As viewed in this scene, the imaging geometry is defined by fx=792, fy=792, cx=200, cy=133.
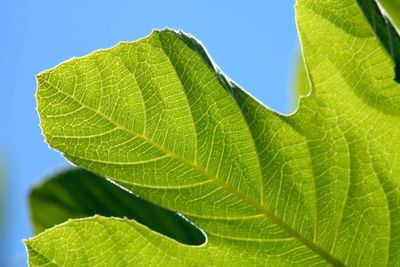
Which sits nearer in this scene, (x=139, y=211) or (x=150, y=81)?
(x=150, y=81)

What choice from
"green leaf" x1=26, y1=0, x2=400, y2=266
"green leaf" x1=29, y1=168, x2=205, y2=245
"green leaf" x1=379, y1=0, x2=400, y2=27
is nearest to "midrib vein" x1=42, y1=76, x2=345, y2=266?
"green leaf" x1=26, y1=0, x2=400, y2=266

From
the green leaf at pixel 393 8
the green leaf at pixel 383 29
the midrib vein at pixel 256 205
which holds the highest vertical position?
the green leaf at pixel 393 8

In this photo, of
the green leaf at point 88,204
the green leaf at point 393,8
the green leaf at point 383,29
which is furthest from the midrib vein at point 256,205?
the green leaf at point 393,8

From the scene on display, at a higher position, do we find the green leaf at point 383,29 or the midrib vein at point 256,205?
the green leaf at point 383,29

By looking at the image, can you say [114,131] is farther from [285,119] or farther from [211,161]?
[285,119]

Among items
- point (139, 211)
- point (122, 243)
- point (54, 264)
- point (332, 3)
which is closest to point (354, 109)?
point (332, 3)

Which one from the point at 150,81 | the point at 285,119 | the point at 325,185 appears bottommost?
the point at 325,185

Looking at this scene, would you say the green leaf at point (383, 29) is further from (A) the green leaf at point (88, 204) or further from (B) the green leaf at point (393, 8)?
(A) the green leaf at point (88, 204)

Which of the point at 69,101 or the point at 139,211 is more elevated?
the point at 69,101
